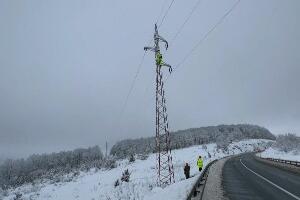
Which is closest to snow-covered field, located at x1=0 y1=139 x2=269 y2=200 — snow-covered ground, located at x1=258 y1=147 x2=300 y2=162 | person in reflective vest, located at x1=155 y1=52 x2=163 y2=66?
person in reflective vest, located at x1=155 y1=52 x2=163 y2=66

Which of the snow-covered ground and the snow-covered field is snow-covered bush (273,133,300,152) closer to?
the snow-covered ground

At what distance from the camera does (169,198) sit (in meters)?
16.2

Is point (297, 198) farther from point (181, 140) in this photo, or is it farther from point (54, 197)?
point (181, 140)

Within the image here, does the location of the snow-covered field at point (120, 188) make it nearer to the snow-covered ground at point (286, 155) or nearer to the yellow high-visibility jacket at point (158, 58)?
the yellow high-visibility jacket at point (158, 58)

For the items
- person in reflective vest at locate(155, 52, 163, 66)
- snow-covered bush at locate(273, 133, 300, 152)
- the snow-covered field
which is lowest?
the snow-covered field

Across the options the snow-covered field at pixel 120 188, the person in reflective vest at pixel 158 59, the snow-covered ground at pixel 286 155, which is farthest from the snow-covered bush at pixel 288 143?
the person in reflective vest at pixel 158 59

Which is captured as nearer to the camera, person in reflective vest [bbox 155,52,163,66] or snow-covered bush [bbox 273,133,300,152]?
person in reflective vest [bbox 155,52,163,66]

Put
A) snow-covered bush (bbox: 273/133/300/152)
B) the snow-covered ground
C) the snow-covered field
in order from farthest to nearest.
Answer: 1. snow-covered bush (bbox: 273/133/300/152)
2. the snow-covered ground
3. the snow-covered field

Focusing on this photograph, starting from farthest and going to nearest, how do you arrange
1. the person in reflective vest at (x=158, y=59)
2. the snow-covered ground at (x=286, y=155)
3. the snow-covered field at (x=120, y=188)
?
the snow-covered ground at (x=286, y=155) < the person in reflective vest at (x=158, y=59) < the snow-covered field at (x=120, y=188)

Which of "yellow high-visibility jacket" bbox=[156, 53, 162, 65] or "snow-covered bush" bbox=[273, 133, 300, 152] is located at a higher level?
"yellow high-visibility jacket" bbox=[156, 53, 162, 65]

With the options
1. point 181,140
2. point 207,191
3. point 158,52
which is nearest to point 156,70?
point 158,52

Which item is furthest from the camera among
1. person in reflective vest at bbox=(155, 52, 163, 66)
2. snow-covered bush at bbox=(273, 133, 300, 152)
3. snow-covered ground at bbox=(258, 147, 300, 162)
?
snow-covered bush at bbox=(273, 133, 300, 152)

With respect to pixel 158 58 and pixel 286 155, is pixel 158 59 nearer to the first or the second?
pixel 158 58

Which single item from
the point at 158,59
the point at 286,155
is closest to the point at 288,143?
the point at 286,155
